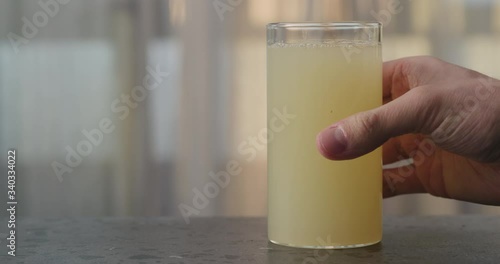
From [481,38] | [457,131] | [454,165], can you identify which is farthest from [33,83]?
[457,131]

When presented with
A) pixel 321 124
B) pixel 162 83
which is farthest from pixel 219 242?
pixel 162 83

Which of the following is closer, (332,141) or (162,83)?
(332,141)

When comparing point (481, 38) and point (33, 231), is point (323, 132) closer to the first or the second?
point (33, 231)

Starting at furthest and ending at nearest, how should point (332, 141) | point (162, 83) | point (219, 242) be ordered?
point (162, 83), point (219, 242), point (332, 141)

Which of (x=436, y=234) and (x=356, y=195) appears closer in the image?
(x=356, y=195)

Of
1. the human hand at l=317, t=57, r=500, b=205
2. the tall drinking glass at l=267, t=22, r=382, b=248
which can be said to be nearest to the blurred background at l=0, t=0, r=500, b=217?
the human hand at l=317, t=57, r=500, b=205

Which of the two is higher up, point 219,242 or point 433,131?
point 433,131

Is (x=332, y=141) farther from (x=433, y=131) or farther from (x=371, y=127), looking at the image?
(x=433, y=131)
